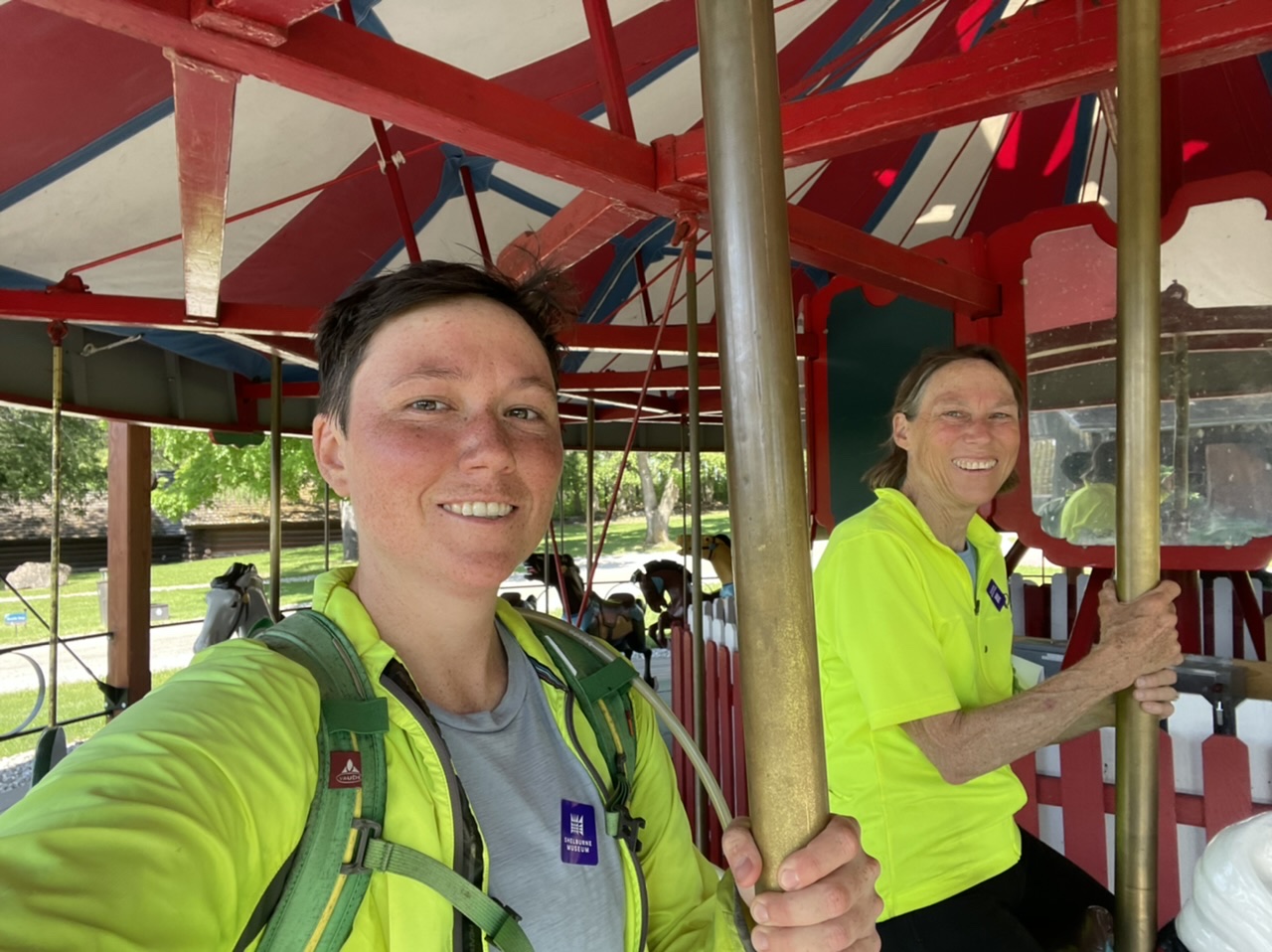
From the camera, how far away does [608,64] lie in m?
1.96

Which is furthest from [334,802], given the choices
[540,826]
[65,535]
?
[65,535]

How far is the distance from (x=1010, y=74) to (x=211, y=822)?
1.98 metres

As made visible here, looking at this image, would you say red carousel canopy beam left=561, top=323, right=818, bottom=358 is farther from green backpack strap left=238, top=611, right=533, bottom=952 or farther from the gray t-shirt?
green backpack strap left=238, top=611, right=533, bottom=952

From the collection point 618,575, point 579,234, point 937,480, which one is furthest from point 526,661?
point 618,575

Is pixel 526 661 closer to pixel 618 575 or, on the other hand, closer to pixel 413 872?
pixel 413 872

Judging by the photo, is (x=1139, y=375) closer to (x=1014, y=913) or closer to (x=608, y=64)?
(x=1014, y=913)

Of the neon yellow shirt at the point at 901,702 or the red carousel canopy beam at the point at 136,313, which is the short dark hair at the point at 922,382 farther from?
the red carousel canopy beam at the point at 136,313

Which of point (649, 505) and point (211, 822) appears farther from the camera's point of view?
point (649, 505)

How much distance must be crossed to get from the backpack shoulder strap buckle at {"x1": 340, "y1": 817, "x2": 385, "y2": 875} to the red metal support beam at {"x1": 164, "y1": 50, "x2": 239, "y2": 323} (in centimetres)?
128

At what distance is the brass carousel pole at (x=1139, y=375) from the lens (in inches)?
35.3

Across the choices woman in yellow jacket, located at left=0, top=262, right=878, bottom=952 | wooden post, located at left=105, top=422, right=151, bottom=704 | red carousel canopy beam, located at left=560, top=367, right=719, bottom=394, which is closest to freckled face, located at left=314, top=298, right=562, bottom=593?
woman in yellow jacket, located at left=0, top=262, right=878, bottom=952

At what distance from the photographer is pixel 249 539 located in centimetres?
2397

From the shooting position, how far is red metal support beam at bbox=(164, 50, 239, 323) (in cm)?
139

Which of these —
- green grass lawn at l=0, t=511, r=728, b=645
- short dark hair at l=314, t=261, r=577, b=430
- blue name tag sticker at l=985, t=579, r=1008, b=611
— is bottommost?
green grass lawn at l=0, t=511, r=728, b=645
